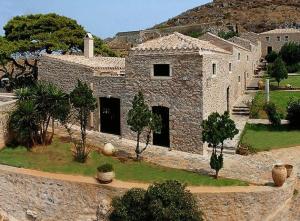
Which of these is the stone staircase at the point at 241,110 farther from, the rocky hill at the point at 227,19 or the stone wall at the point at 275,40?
the rocky hill at the point at 227,19

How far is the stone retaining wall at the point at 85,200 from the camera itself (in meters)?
15.9

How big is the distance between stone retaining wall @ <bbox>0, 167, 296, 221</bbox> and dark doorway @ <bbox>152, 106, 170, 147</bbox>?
6.35 m

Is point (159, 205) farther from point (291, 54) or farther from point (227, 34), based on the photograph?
point (227, 34)

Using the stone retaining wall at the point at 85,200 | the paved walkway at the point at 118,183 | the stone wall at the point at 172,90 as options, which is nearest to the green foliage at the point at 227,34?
the stone wall at the point at 172,90

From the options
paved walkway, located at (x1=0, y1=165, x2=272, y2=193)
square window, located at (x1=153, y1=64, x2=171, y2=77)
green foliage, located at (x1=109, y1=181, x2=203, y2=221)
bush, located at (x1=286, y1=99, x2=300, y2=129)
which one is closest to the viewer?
green foliage, located at (x1=109, y1=181, x2=203, y2=221)

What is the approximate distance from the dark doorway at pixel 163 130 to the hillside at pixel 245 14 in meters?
72.1

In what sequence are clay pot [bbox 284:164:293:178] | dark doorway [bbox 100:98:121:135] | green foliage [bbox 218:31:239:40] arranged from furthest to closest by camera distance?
1. green foliage [bbox 218:31:239:40]
2. dark doorway [bbox 100:98:121:135]
3. clay pot [bbox 284:164:293:178]

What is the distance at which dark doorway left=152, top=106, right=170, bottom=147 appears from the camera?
→ 72.2 feet

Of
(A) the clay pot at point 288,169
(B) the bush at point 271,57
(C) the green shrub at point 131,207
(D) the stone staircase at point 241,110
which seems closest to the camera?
(C) the green shrub at point 131,207

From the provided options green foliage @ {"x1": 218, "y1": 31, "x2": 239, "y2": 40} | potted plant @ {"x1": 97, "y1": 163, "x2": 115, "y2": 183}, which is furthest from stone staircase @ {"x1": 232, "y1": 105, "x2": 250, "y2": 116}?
green foliage @ {"x1": 218, "y1": 31, "x2": 239, "y2": 40}

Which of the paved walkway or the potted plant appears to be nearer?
the paved walkway

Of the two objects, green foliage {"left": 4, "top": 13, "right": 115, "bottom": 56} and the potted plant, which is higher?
green foliage {"left": 4, "top": 13, "right": 115, "bottom": 56}

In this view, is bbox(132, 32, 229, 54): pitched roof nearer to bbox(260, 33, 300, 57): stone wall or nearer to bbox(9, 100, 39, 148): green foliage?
bbox(9, 100, 39, 148): green foliage

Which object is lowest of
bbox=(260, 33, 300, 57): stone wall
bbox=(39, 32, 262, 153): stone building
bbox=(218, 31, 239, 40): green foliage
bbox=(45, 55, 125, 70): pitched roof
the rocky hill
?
bbox=(39, 32, 262, 153): stone building
